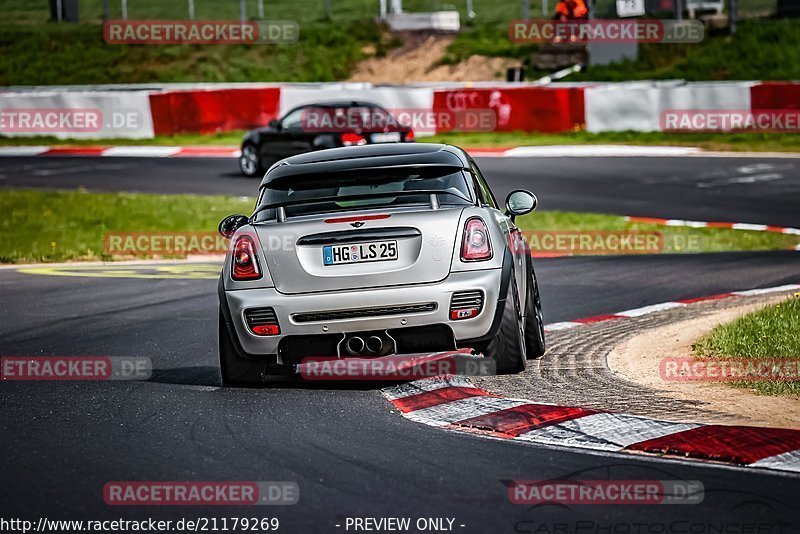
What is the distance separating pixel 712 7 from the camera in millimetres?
39688

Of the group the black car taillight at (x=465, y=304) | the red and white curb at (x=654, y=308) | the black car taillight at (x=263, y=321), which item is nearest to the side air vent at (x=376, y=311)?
the black car taillight at (x=465, y=304)

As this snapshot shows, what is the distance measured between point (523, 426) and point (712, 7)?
113ft

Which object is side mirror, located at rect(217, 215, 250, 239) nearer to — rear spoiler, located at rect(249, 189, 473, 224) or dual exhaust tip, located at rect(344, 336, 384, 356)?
rear spoiler, located at rect(249, 189, 473, 224)

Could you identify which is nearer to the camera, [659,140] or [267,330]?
[267,330]

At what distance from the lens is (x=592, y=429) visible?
6.90m

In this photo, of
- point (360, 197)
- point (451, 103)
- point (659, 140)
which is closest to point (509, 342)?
point (360, 197)

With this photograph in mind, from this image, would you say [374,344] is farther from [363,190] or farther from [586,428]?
[586,428]

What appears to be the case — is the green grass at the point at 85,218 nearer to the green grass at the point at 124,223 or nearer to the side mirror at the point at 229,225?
the green grass at the point at 124,223

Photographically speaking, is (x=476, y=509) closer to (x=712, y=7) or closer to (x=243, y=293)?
(x=243, y=293)

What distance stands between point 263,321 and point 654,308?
187 inches

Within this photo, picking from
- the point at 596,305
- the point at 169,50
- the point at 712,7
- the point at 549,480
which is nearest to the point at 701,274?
the point at 596,305

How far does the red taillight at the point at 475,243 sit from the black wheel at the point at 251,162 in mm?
18639

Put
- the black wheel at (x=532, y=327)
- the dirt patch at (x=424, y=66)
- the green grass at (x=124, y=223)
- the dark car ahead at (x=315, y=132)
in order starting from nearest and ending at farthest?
the black wheel at (x=532, y=327) → the green grass at (x=124, y=223) → the dark car ahead at (x=315, y=132) → the dirt patch at (x=424, y=66)

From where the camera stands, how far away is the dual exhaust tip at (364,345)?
7.99 m
